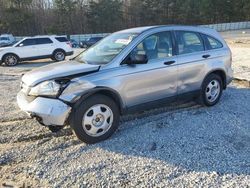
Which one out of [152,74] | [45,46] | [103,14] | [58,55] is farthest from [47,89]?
[103,14]

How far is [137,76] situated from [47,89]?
4.76 ft

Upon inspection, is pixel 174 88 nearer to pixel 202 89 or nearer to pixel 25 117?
pixel 202 89

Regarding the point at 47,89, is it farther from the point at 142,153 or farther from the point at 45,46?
the point at 45,46

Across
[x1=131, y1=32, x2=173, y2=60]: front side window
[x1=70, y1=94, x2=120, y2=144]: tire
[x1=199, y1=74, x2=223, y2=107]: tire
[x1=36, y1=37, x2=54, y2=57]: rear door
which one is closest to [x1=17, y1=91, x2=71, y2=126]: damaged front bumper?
[x1=70, y1=94, x2=120, y2=144]: tire

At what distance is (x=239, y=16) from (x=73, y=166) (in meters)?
64.2

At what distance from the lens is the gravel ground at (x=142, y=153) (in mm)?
3654

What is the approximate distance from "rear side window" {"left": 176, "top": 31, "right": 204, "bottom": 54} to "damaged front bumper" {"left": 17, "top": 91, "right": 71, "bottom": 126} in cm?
253

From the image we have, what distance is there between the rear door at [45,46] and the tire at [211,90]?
1321 cm

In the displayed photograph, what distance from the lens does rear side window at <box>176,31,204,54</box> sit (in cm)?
566

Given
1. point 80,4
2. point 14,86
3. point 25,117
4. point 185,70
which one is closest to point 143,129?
point 185,70

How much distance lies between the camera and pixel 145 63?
16.5 ft

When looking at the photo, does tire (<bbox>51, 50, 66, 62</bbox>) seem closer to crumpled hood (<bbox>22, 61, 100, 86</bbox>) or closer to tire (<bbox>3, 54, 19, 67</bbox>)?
tire (<bbox>3, 54, 19, 67</bbox>)

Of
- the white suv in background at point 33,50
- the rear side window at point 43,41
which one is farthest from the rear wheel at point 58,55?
the rear side window at point 43,41

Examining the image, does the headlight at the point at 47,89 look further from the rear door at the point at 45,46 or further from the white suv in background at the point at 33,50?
the rear door at the point at 45,46
